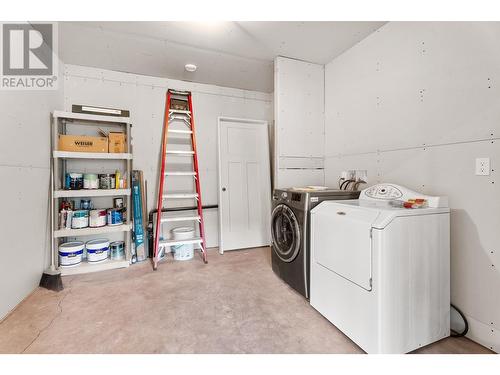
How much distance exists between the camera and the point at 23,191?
5.75 ft

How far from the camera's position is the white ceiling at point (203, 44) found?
6.27 feet

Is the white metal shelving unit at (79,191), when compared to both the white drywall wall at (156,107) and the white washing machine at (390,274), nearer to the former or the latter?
the white drywall wall at (156,107)

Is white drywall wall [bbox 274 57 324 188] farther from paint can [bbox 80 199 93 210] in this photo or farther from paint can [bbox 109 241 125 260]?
paint can [bbox 80 199 93 210]

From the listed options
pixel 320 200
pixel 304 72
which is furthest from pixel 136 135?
pixel 320 200

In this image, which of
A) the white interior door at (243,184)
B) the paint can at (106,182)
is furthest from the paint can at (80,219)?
the white interior door at (243,184)

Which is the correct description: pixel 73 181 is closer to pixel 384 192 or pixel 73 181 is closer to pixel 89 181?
pixel 89 181

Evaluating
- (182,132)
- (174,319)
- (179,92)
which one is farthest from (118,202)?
(174,319)

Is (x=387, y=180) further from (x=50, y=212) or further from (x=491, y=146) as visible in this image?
(x=50, y=212)

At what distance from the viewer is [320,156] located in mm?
2600

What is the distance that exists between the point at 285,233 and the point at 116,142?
200 cm

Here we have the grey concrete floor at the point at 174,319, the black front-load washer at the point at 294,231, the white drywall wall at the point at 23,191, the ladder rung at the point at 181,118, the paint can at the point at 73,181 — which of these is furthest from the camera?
the ladder rung at the point at 181,118

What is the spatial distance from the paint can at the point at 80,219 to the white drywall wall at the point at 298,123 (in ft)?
6.55
